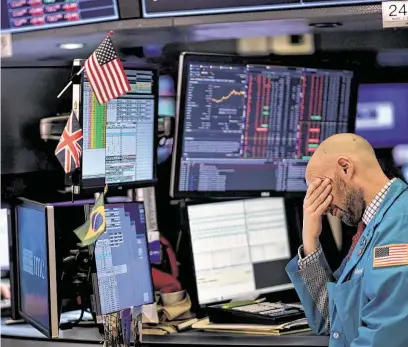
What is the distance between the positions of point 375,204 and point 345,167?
6.8 inches

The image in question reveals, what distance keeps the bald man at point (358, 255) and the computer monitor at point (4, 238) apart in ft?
4.74

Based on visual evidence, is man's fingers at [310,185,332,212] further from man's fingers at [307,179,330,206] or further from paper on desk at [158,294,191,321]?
paper on desk at [158,294,191,321]

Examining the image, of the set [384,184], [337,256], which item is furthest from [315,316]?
[337,256]

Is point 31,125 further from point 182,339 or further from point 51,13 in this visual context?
point 182,339

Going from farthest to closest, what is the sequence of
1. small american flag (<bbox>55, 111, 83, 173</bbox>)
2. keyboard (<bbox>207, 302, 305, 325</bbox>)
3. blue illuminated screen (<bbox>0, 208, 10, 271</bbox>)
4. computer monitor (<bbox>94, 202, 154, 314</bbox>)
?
blue illuminated screen (<bbox>0, 208, 10, 271</bbox>) < keyboard (<bbox>207, 302, 305, 325</bbox>) < computer monitor (<bbox>94, 202, 154, 314</bbox>) < small american flag (<bbox>55, 111, 83, 173</bbox>)

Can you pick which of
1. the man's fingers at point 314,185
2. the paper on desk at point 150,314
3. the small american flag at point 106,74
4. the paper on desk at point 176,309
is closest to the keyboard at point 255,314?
the paper on desk at point 176,309

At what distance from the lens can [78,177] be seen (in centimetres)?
372

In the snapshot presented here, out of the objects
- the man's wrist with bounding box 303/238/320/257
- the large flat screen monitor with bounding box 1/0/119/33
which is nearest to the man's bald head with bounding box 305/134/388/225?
the man's wrist with bounding box 303/238/320/257

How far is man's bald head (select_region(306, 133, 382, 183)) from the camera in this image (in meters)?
3.26

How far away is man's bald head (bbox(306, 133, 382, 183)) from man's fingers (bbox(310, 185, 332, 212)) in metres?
0.06

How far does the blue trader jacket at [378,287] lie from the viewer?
2.93 metres

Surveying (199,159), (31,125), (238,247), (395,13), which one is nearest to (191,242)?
(238,247)

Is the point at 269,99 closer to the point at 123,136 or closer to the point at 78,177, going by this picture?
the point at 123,136

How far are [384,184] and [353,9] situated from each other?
1.00 m
